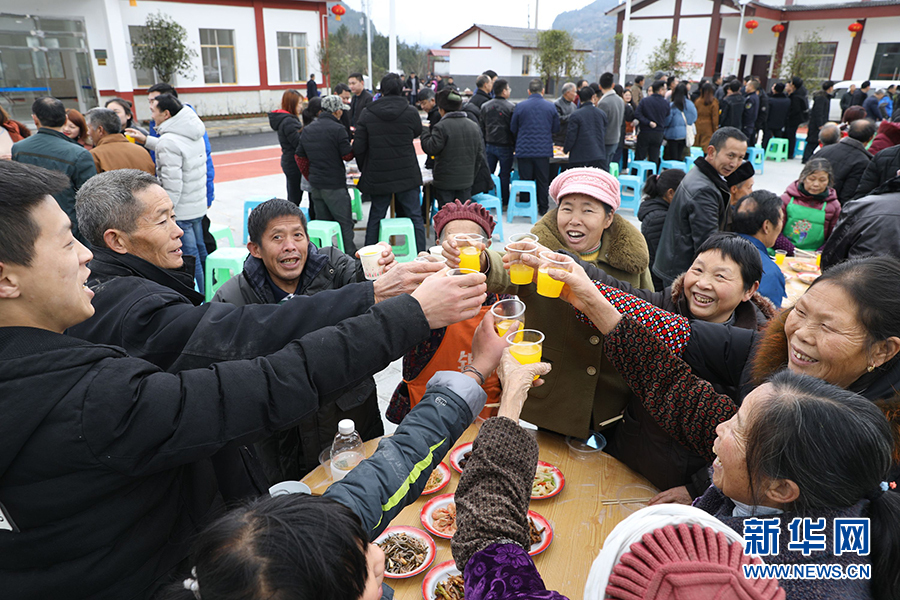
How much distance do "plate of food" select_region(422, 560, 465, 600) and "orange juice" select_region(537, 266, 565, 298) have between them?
1.02 meters

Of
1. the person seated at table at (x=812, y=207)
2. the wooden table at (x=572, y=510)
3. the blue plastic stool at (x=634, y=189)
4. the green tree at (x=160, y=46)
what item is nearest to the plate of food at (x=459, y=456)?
the wooden table at (x=572, y=510)

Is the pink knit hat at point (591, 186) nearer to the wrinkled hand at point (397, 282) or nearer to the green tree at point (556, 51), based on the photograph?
the wrinkled hand at point (397, 282)

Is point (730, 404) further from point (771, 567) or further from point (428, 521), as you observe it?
point (428, 521)

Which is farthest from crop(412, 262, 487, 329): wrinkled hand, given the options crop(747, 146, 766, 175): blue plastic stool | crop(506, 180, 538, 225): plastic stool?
crop(747, 146, 766, 175): blue plastic stool

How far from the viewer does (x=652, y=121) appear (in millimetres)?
9477

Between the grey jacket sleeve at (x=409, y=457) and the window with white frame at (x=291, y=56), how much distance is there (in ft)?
70.5

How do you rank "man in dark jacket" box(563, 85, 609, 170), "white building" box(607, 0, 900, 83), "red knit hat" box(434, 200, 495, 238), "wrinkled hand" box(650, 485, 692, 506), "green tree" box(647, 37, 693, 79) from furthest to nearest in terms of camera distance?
"white building" box(607, 0, 900, 83) → "green tree" box(647, 37, 693, 79) → "man in dark jacket" box(563, 85, 609, 170) → "red knit hat" box(434, 200, 495, 238) → "wrinkled hand" box(650, 485, 692, 506)

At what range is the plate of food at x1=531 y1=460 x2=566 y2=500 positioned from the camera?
194cm

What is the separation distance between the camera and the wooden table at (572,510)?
164cm

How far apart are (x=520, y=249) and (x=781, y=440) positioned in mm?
1302

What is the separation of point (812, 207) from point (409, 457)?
514 cm

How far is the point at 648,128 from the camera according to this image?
9.66 m

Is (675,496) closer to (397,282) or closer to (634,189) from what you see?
(397,282)

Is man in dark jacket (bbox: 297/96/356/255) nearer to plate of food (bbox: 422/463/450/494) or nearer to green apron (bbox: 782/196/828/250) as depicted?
green apron (bbox: 782/196/828/250)
